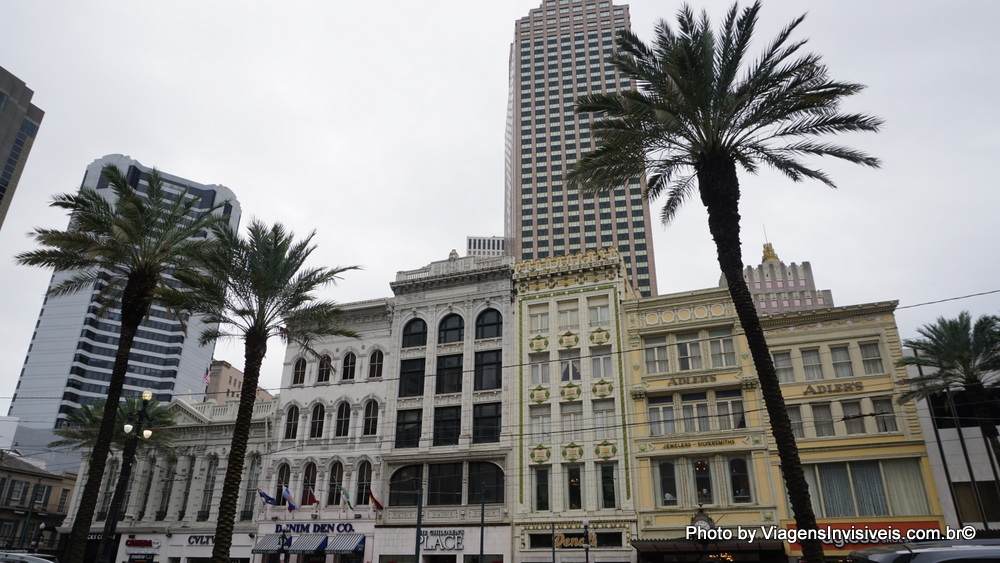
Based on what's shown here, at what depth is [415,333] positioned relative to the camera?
45.1m

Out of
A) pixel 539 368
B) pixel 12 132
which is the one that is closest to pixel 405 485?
pixel 539 368

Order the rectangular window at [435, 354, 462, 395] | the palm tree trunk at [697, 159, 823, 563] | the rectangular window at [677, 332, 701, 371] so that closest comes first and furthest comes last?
the palm tree trunk at [697, 159, 823, 563]
the rectangular window at [677, 332, 701, 371]
the rectangular window at [435, 354, 462, 395]

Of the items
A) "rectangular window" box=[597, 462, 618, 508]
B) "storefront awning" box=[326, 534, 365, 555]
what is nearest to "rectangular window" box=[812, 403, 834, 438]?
"rectangular window" box=[597, 462, 618, 508]

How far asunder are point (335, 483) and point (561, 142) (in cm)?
10630

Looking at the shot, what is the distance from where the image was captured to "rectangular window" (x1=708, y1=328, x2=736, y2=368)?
3641 centimetres

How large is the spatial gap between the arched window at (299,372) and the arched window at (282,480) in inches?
226

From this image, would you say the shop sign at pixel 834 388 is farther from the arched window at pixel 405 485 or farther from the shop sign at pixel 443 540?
the arched window at pixel 405 485

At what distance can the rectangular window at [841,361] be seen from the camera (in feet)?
112

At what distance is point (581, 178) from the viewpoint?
79.8 feet

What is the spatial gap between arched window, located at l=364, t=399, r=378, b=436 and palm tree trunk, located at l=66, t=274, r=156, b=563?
59.2 feet

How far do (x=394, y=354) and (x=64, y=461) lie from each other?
123178 millimetres

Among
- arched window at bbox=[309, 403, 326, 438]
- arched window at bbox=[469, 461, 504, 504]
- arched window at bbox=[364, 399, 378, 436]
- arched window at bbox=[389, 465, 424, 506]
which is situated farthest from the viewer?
arched window at bbox=[309, 403, 326, 438]

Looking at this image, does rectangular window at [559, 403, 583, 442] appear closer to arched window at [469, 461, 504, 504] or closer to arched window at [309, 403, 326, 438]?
arched window at [469, 461, 504, 504]

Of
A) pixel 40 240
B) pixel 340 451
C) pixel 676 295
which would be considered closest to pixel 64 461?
pixel 340 451
